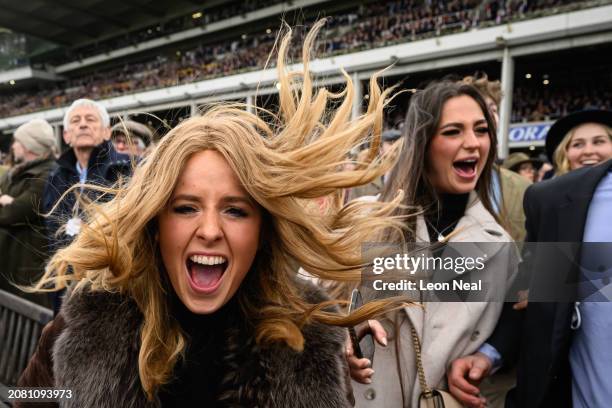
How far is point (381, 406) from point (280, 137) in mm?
1023

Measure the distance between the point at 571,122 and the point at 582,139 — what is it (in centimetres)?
12

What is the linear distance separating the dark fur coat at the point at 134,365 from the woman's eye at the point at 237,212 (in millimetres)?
360

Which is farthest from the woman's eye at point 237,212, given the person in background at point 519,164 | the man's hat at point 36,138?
the person in background at point 519,164

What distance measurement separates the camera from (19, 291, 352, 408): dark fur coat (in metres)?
1.30

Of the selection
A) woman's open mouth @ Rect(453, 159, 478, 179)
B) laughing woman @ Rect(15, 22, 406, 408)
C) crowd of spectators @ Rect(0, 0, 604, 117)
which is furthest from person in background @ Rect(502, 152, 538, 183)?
crowd of spectators @ Rect(0, 0, 604, 117)

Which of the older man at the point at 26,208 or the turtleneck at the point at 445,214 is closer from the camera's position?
the turtleneck at the point at 445,214

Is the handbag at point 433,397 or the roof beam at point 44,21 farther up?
the roof beam at point 44,21

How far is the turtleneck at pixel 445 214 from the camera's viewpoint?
1.96 m

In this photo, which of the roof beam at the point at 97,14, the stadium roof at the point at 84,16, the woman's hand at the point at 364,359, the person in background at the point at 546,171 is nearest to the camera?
the woman's hand at the point at 364,359

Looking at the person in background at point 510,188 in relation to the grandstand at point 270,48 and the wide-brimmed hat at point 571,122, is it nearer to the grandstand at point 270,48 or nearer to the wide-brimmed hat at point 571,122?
the wide-brimmed hat at point 571,122

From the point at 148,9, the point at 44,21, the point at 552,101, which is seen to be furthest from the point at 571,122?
the point at 44,21

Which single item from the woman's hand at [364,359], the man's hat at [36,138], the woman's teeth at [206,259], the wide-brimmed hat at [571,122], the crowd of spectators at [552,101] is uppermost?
the crowd of spectators at [552,101]

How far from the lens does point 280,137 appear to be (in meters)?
1.52

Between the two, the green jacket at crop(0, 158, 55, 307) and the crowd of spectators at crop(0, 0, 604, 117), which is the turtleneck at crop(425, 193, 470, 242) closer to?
the green jacket at crop(0, 158, 55, 307)
